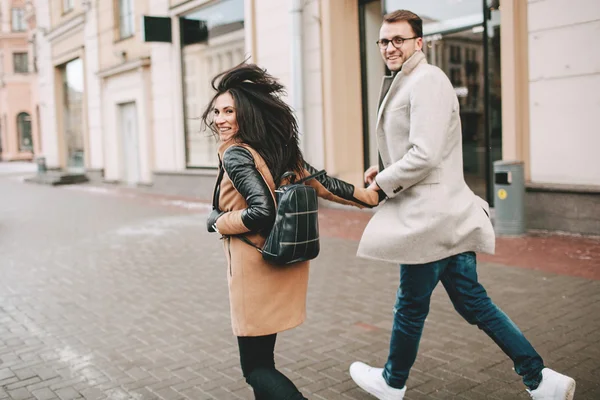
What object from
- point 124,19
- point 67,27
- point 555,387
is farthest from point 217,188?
point 67,27

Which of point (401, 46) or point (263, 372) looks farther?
point (401, 46)

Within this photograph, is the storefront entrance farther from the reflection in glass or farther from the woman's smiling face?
the reflection in glass

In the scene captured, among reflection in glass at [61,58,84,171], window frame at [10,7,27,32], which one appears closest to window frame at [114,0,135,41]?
reflection in glass at [61,58,84,171]

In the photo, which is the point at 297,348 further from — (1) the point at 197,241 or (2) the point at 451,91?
(1) the point at 197,241

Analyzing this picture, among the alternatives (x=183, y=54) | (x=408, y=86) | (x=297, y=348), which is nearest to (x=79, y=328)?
(x=297, y=348)

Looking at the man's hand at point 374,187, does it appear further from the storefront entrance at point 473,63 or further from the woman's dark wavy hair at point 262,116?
the storefront entrance at point 473,63

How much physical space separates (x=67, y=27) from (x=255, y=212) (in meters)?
22.5

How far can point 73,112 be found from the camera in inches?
937

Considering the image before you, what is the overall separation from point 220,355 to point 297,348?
53cm

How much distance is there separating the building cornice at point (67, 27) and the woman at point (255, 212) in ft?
66.5

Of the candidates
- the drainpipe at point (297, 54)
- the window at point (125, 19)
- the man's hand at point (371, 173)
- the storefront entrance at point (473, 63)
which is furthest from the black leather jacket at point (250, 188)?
the window at point (125, 19)

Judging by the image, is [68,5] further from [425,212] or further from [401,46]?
[425,212]

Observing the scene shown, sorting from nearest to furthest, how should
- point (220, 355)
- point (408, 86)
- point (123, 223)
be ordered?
point (408, 86), point (220, 355), point (123, 223)

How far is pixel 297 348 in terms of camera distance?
14.7 feet
